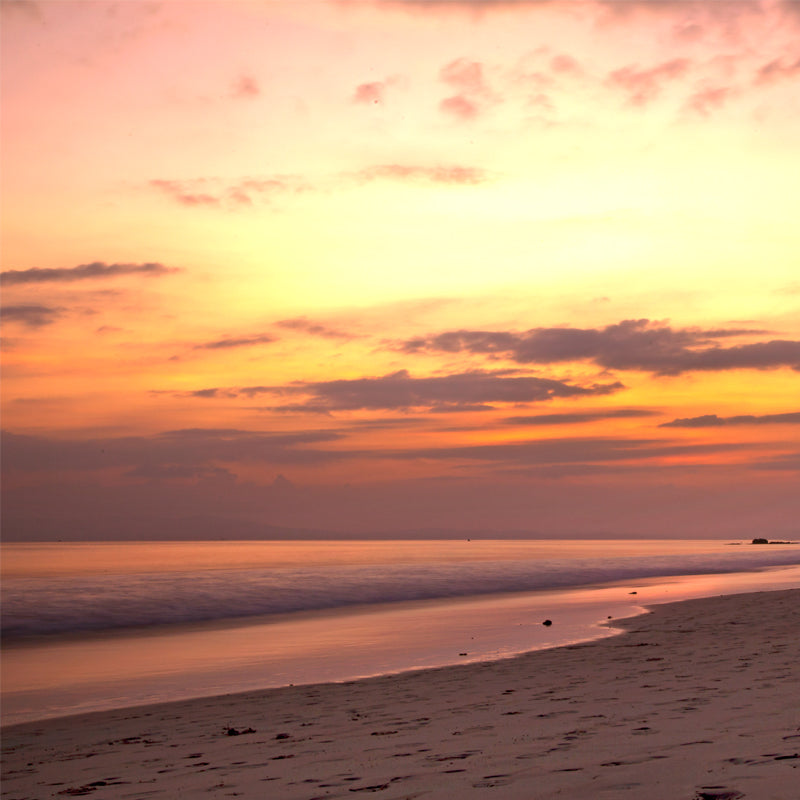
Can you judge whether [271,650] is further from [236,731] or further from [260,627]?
[236,731]

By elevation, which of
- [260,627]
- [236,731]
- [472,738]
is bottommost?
[260,627]

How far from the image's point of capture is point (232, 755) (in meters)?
9.77

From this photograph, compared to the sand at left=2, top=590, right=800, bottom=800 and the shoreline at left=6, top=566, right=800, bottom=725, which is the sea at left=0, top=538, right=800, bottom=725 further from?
the sand at left=2, top=590, right=800, bottom=800

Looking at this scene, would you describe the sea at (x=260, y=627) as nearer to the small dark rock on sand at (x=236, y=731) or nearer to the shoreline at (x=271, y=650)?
the shoreline at (x=271, y=650)

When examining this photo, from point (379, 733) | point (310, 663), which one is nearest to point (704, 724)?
point (379, 733)

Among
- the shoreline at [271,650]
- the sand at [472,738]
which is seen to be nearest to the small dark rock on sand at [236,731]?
the sand at [472,738]

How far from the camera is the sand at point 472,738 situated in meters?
7.12

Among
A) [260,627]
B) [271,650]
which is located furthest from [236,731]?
[260,627]

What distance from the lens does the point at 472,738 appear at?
9406 millimetres

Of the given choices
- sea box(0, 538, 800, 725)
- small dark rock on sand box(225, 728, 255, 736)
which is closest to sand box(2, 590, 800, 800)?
small dark rock on sand box(225, 728, 255, 736)

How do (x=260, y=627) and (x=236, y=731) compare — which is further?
(x=260, y=627)

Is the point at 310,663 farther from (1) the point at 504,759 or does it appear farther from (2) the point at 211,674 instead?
(1) the point at 504,759

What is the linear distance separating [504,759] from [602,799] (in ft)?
Answer: 6.24

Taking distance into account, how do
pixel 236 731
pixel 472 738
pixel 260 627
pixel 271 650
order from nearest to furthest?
1. pixel 472 738
2. pixel 236 731
3. pixel 271 650
4. pixel 260 627
